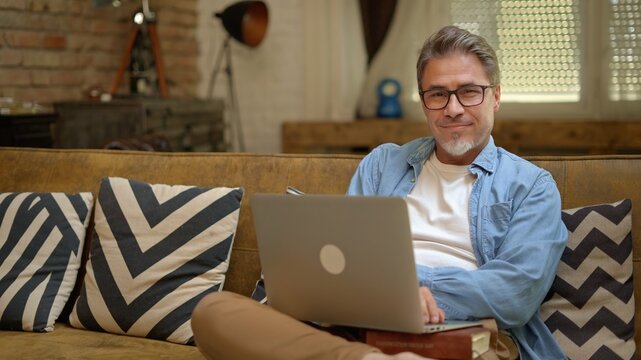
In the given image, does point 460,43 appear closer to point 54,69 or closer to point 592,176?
point 592,176

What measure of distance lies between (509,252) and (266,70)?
331cm

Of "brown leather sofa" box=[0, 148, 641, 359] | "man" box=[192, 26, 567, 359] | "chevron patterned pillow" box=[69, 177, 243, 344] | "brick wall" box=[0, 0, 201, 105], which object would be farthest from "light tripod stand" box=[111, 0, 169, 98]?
"man" box=[192, 26, 567, 359]

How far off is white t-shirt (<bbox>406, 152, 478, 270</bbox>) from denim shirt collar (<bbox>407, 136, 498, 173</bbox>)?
22mm

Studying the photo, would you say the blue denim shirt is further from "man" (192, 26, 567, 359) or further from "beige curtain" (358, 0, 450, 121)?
"beige curtain" (358, 0, 450, 121)

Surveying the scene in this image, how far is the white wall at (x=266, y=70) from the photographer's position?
475 cm

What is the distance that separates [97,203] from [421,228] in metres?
0.92

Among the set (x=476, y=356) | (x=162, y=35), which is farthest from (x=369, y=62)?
(x=476, y=356)

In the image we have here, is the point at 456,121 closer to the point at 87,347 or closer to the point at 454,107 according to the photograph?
the point at 454,107

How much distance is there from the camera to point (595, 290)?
1793 mm

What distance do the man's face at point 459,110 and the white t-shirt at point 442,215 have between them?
2.7 inches

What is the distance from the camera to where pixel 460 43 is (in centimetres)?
187

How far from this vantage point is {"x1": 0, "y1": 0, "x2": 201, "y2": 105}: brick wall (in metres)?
3.58

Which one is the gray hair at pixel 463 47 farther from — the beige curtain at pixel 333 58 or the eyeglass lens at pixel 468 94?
the beige curtain at pixel 333 58

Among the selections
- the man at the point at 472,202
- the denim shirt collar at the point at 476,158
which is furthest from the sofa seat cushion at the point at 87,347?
the denim shirt collar at the point at 476,158
